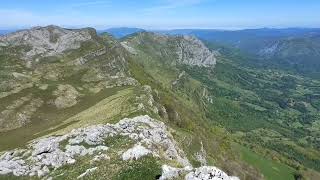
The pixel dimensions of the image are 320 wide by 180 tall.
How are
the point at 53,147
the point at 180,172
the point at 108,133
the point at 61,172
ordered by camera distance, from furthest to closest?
the point at 108,133 → the point at 53,147 → the point at 61,172 → the point at 180,172

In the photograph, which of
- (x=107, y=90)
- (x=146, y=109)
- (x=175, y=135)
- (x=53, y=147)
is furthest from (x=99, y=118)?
(x=107, y=90)

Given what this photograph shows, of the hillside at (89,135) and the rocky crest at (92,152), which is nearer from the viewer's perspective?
the rocky crest at (92,152)

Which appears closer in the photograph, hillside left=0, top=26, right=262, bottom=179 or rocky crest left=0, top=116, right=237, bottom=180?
rocky crest left=0, top=116, right=237, bottom=180

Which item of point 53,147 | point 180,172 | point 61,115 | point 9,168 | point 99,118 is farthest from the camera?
point 61,115

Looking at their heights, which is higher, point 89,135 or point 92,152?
point 92,152

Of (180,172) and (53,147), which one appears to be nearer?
(180,172)

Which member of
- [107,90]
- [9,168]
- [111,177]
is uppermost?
[111,177]

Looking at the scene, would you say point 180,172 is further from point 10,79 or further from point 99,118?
point 10,79

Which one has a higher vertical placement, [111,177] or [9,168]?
[111,177]

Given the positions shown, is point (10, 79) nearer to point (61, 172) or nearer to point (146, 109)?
point (146, 109)

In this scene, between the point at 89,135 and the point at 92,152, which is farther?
the point at 89,135
